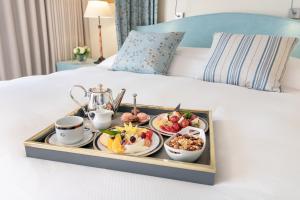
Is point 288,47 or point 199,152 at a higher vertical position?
point 288,47

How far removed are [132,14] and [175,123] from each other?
2.10 metres

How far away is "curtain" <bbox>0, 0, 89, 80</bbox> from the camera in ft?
8.44

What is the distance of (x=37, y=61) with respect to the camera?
285 cm

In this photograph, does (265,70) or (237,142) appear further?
(265,70)

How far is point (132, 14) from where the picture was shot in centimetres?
279

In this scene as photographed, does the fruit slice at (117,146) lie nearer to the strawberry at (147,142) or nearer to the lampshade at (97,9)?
the strawberry at (147,142)

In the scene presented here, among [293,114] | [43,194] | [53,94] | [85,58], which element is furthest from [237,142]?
[85,58]

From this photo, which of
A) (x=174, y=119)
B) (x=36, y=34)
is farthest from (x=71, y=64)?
(x=174, y=119)

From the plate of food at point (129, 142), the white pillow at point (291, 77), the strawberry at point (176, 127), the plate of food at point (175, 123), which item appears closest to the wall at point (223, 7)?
the white pillow at point (291, 77)

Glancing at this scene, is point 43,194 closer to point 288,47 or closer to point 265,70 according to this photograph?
point 265,70

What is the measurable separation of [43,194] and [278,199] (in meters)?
0.60

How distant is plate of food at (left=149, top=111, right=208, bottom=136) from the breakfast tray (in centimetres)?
12

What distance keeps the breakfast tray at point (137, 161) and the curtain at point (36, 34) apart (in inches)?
83.3

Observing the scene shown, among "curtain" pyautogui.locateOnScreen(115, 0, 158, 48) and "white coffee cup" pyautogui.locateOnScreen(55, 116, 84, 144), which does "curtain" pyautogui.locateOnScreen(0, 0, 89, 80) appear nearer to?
"curtain" pyautogui.locateOnScreen(115, 0, 158, 48)
